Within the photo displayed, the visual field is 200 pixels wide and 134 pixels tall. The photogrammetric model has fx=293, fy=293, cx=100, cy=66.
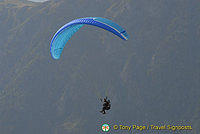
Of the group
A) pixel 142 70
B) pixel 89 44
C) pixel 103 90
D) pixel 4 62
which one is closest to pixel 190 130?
pixel 142 70

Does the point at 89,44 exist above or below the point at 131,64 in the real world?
above

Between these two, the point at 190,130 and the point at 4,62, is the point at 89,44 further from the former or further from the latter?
the point at 190,130

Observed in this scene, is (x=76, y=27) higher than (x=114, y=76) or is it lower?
lower

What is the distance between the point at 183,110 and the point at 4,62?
6329 cm

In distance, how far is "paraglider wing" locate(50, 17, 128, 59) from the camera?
22.1 meters

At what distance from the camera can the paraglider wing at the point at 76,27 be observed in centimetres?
2212

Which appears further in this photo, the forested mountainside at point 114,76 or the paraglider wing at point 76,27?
the forested mountainside at point 114,76

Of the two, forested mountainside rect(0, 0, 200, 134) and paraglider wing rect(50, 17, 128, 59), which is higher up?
forested mountainside rect(0, 0, 200, 134)

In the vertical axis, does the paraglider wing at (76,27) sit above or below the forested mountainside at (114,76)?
below

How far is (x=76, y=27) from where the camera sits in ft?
84.1

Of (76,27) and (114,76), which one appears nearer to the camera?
(76,27)

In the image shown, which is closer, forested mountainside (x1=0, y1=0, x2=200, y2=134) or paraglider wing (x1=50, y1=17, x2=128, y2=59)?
paraglider wing (x1=50, y1=17, x2=128, y2=59)

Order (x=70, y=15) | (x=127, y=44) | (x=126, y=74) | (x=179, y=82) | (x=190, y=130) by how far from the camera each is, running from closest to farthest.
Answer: (x=190, y=130) → (x=179, y=82) → (x=126, y=74) → (x=127, y=44) → (x=70, y=15)

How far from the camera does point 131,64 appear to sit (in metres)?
85.8
